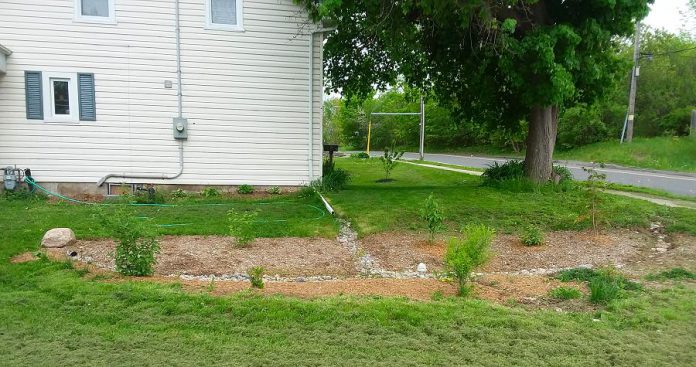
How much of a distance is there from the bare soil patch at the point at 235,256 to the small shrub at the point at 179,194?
11.6 feet

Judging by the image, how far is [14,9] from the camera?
32.4 ft

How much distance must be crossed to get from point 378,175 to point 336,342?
45.2 feet

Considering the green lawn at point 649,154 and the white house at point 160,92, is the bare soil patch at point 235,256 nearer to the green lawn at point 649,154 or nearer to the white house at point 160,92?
the white house at point 160,92

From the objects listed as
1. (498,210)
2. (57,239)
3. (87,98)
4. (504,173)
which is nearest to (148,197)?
(87,98)

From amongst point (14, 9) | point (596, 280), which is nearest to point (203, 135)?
point (14, 9)

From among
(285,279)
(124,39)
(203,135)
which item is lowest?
(285,279)

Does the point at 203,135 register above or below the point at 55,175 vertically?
above

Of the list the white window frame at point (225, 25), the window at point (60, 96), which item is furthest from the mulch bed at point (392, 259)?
the white window frame at point (225, 25)

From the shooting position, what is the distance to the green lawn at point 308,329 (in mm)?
3301

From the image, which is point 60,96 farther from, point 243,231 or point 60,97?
point 243,231

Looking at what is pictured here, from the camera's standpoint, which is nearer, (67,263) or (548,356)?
(548,356)

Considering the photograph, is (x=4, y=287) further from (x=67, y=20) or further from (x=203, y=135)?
(x=67, y=20)

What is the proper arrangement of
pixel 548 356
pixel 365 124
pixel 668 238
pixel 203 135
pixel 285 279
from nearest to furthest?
1. pixel 548 356
2. pixel 285 279
3. pixel 668 238
4. pixel 203 135
5. pixel 365 124

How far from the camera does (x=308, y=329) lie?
12.3ft
